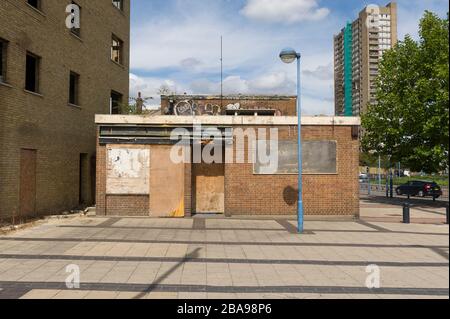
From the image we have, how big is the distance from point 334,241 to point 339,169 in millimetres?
5763

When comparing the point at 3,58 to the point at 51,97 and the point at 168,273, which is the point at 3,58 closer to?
the point at 51,97

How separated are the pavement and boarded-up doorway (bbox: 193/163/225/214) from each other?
8.84 ft

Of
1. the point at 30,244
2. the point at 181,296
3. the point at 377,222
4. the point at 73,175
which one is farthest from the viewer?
the point at 73,175

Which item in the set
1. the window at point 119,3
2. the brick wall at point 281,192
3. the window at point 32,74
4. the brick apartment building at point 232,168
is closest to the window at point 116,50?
the window at point 119,3

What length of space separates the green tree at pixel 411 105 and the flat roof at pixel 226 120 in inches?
342

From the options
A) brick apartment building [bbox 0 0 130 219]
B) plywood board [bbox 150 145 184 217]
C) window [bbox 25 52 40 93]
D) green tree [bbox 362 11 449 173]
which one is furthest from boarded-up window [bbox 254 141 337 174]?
window [bbox 25 52 40 93]

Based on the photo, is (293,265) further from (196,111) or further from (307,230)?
(196,111)

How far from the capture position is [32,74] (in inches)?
663

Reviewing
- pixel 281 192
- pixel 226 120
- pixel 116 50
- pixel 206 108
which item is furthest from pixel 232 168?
pixel 116 50

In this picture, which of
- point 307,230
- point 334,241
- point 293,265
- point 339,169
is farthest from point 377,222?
point 293,265

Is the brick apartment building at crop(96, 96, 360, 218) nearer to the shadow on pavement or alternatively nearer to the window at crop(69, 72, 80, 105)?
the window at crop(69, 72, 80, 105)

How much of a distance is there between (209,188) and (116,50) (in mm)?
12386

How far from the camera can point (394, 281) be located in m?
7.83

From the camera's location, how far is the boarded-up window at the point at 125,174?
55.8 feet
